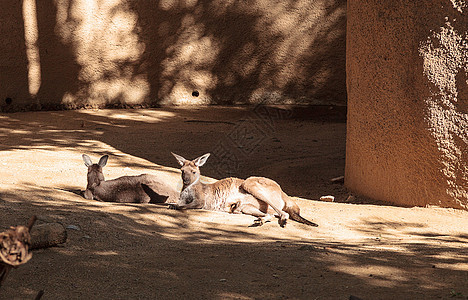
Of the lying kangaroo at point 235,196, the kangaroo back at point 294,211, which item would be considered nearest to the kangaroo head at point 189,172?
the lying kangaroo at point 235,196

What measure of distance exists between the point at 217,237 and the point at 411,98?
250 centimetres

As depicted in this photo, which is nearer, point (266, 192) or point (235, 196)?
point (266, 192)

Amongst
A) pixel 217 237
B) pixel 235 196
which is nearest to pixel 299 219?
pixel 235 196

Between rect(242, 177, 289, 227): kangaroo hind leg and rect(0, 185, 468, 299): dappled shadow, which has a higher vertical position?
rect(242, 177, 289, 227): kangaroo hind leg

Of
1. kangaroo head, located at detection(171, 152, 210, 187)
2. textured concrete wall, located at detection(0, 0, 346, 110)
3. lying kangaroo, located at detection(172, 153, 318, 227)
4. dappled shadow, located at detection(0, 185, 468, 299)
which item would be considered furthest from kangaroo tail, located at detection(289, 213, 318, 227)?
textured concrete wall, located at detection(0, 0, 346, 110)

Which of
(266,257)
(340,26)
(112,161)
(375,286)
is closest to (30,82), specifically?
(112,161)

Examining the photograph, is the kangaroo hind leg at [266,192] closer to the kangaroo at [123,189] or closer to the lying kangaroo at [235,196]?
the lying kangaroo at [235,196]

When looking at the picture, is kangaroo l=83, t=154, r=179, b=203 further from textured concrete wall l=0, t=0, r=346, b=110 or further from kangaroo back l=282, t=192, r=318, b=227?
textured concrete wall l=0, t=0, r=346, b=110

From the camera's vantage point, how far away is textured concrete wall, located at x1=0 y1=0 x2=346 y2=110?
36.5 ft

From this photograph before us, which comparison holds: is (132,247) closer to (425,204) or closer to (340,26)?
(425,204)

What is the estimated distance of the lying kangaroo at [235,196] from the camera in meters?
5.31

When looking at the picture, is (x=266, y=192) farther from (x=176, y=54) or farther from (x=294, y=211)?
(x=176, y=54)

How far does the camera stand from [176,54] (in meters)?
11.7

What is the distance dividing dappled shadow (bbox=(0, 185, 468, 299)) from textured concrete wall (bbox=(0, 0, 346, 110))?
6.95 metres
